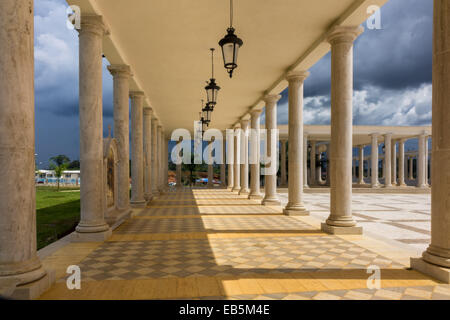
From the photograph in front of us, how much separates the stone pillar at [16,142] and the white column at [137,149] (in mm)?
15115

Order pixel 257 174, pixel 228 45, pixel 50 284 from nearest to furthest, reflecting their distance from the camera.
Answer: pixel 50 284
pixel 228 45
pixel 257 174

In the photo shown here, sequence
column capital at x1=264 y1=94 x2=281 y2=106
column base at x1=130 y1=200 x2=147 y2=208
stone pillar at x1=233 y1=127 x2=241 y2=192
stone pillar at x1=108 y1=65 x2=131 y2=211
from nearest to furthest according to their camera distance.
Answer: stone pillar at x1=108 y1=65 x2=131 y2=211 → column base at x1=130 y1=200 x2=147 y2=208 → column capital at x1=264 y1=94 x2=281 y2=106 → stone pillar at x1=233 y1=127 x2=241 y2=192

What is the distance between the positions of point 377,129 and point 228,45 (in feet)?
171

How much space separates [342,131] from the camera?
1299 cm

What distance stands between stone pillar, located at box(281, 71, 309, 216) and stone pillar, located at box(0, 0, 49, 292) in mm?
14469

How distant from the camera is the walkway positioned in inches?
257

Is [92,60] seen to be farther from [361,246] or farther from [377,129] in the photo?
[377,129]

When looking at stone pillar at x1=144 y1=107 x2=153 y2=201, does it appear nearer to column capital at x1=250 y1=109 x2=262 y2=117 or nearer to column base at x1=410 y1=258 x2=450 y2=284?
column capital at x1=250 y1=109 x2=262 y2=117

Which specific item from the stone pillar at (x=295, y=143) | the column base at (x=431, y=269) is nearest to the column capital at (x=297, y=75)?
the stone pillar at (x=295, y=143)

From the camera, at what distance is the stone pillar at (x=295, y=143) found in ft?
59.9

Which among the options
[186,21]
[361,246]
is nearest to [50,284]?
[361,246]

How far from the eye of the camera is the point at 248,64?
703 inches

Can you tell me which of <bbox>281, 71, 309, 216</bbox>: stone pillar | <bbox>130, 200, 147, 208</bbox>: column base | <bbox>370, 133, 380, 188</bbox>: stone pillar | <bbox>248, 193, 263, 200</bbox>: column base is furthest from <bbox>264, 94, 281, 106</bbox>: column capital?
<bbox>370, 133, 380, 188</bbox>: stone pillar

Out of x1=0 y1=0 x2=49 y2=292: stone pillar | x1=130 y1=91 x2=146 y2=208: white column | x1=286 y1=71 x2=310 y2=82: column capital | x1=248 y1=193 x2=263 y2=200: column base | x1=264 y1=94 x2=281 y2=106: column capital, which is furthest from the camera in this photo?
x1=248 y1=193 x2=263 y2=200: column base
